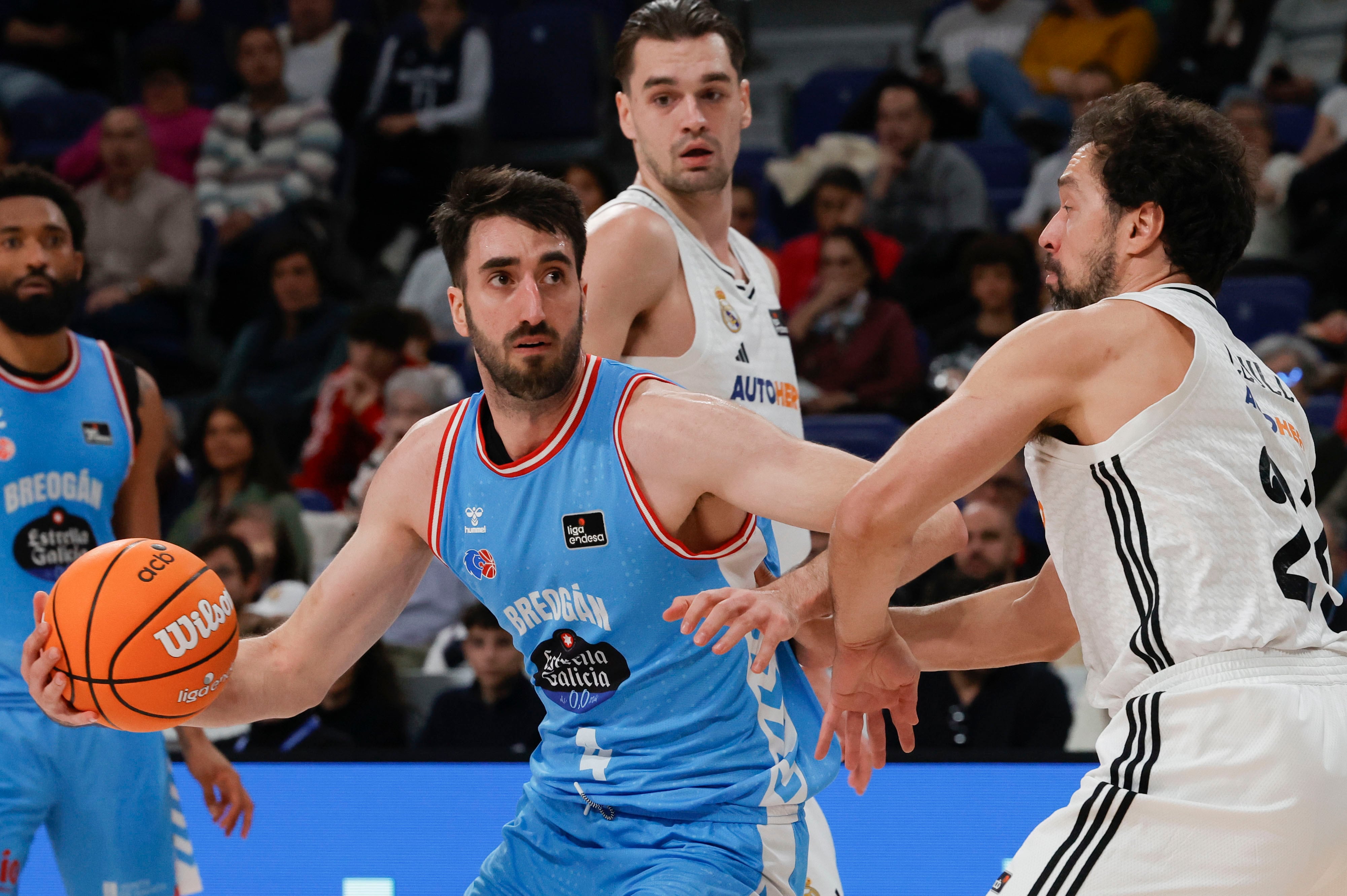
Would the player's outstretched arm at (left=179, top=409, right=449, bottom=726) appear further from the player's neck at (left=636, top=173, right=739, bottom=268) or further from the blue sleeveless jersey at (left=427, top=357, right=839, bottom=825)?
the player's neck at (left=636, top=173, right=739, bottom=268)

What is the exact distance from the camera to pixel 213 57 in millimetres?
11375

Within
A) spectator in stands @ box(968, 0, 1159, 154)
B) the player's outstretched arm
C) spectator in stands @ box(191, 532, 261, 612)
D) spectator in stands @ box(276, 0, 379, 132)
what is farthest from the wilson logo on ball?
spectator in stands @ box(276, 0, 379, 132)

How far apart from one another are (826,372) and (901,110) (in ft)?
6.75

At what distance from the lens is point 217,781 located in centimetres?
430

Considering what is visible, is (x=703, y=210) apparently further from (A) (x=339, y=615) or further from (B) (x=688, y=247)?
(A) (x=339, y=615)

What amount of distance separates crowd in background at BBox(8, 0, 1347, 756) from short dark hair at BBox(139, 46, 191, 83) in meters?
0.03

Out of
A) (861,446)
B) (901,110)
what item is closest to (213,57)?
(901,110)

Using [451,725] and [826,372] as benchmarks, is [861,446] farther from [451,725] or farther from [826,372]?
[451,725]

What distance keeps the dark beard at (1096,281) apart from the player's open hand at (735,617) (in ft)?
2.77

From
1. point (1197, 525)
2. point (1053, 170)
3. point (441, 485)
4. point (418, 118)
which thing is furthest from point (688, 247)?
point (418, 118)

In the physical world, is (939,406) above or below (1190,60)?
below

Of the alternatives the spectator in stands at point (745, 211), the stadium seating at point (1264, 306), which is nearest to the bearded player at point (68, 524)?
the spectator in stands at point (745, 211)

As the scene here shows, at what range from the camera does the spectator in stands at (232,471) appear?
7.08 meters

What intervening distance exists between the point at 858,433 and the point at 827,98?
4282 millimetres
